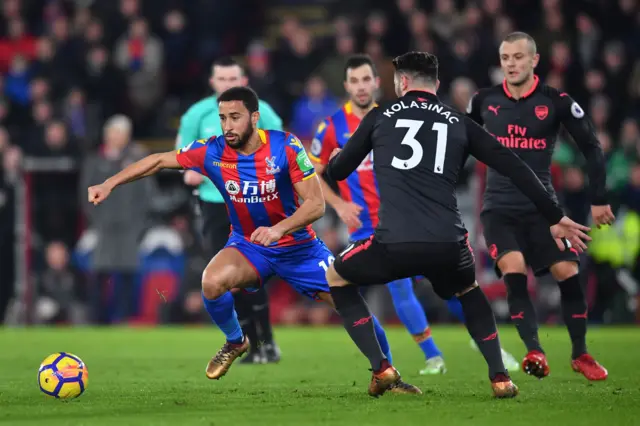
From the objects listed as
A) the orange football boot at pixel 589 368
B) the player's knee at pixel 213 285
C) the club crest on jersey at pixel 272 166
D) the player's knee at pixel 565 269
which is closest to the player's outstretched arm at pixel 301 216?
the club crest on jersey at pixel 272 166

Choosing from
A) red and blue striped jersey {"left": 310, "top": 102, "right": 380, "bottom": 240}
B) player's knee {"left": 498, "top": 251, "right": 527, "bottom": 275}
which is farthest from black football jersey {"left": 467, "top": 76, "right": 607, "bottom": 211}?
red and blue striped jersey {"left": 310, "top": 102, "right": 380, "bottom": 240}

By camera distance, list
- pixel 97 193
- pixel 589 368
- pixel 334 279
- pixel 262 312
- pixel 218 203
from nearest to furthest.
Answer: pixel 334 279, pixel 97 193, pixel 589 368, pixel 218 203, pixel 262 312

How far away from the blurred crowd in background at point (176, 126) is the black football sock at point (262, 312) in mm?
5060

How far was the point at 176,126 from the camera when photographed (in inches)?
706

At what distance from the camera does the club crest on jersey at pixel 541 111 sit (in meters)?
8.88

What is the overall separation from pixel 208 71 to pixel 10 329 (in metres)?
5.60

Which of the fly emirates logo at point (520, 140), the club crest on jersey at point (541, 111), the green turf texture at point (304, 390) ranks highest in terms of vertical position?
the club crest on jersey at point (541, 111)

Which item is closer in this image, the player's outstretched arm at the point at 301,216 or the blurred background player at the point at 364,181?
the player's outstretched arm at the point at 301,216

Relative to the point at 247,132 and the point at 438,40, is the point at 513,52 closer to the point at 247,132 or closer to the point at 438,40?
the point at 247,132

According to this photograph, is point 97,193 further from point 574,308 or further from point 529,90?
point 574,308

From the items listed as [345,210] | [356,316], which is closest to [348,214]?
[345,210]

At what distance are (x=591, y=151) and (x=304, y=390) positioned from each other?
9.34 ft

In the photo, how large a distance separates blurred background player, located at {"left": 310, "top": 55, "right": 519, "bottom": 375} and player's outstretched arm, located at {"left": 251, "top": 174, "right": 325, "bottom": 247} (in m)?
1.42

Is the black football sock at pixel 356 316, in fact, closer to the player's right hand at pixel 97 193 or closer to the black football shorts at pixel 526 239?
the player's right hand at pixel 97 193
